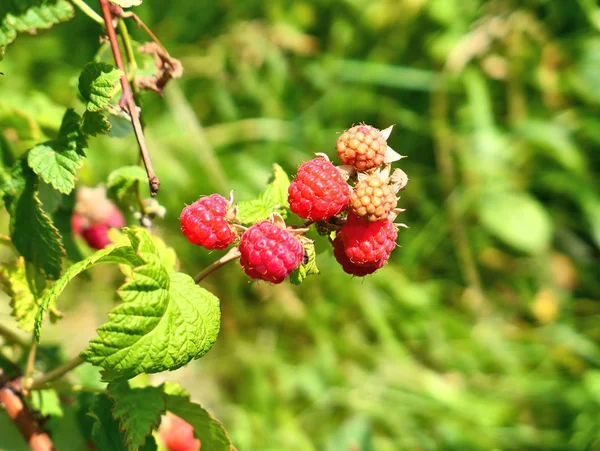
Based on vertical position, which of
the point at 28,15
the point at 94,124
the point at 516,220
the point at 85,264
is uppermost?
the point at 28,15

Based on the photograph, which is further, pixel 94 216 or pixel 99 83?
pixel 94 216

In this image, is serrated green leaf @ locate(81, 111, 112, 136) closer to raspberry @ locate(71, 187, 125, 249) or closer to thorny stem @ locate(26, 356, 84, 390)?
thorny stem @ locate(26, 356, 84, 390)

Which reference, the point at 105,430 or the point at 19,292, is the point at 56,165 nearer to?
the point at 19,292

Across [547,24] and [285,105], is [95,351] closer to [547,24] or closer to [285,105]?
[285,105]

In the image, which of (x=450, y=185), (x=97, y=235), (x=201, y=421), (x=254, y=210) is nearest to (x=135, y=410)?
(x=201, y=421)

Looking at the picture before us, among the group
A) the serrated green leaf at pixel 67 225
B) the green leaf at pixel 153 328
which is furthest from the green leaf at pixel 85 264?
the serrated green leaf at pixel 67 225

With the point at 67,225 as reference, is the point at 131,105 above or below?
above

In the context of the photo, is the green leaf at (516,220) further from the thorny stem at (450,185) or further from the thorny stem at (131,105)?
the thorny stem at (131,105)
